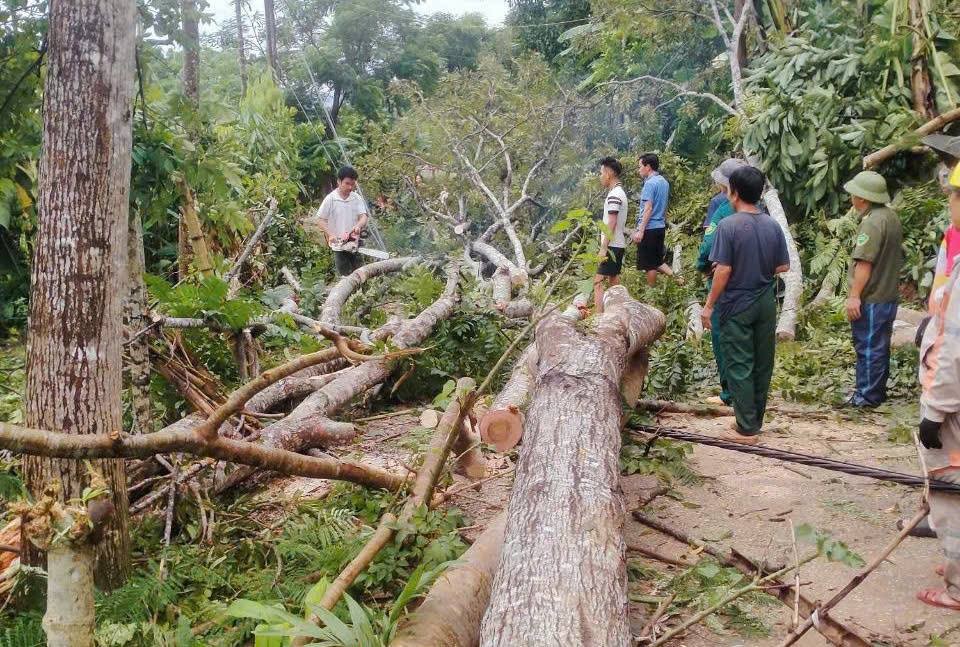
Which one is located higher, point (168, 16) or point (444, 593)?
point (168, 16)

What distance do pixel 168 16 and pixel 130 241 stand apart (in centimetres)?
113

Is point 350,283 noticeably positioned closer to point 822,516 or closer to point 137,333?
point 137,333

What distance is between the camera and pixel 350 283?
28.5ft

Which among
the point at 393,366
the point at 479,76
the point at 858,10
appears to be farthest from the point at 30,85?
the point at 479,76

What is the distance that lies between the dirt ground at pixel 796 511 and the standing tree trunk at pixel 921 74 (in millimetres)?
4878

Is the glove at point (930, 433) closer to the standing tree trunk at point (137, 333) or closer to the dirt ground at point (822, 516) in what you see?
the dirt ground at point (822, 516)

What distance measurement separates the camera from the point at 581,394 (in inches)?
136

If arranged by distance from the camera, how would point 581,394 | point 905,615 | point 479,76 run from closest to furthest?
point 905,615, point 581,394, point 479,76

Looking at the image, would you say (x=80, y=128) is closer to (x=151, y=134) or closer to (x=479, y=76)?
(x=151, y=134)

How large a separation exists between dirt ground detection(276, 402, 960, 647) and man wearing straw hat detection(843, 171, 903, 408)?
59 cm

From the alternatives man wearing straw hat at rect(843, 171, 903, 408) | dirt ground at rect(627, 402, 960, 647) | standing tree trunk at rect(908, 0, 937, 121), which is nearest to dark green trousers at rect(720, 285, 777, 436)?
dirt ground at rect(627, 402, 960, 647)

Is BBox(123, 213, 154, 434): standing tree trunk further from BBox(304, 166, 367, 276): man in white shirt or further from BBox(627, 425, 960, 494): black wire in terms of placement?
BBox(304, 166, 367, 276): man in white shirt

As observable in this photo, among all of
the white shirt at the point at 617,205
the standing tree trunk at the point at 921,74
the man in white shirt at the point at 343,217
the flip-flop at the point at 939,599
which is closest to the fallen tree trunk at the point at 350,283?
the man in white shirt at the point at 343,217

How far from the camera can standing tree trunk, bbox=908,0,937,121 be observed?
8.46 metres
